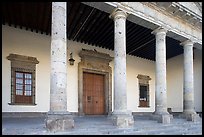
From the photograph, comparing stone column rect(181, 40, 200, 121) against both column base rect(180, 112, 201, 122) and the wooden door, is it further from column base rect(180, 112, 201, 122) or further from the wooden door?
the wooden door

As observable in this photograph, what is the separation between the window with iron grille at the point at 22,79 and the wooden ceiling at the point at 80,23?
156 centimetres

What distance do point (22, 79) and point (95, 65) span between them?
4.39 m

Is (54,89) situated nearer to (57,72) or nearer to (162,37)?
(57,72)

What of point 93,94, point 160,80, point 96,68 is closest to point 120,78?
point 160,80

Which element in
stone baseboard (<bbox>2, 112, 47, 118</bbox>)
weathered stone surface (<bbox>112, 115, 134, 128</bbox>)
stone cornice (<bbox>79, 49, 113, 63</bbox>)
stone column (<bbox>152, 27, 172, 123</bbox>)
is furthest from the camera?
stone cornice (<bbox>79, 49, 113, 63</bbox>)

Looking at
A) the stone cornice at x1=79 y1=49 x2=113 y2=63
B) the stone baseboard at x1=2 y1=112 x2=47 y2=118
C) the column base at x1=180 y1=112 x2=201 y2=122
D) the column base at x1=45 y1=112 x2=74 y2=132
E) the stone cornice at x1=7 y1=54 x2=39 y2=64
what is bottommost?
the column base at x1=180 y1=112 x2=201 y2=122

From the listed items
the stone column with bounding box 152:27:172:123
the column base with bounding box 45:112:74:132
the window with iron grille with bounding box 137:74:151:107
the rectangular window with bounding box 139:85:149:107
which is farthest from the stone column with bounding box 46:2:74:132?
the rectangular window with bounding box 139:85:149:107

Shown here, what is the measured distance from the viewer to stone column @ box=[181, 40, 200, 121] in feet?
42.7

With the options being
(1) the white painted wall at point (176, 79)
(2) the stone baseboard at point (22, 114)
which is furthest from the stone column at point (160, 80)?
(1) the white painted wall at point (176, 79)

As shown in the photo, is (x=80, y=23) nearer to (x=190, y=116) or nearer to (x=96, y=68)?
(x=96, y=68)

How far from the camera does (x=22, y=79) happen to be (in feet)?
40.5

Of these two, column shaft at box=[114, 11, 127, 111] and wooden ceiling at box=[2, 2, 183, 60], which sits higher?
wooden ceiling at box=[2, 2, 183, 60]

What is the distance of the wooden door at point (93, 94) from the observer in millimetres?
14711

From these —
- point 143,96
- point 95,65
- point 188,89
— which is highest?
point 95,65
